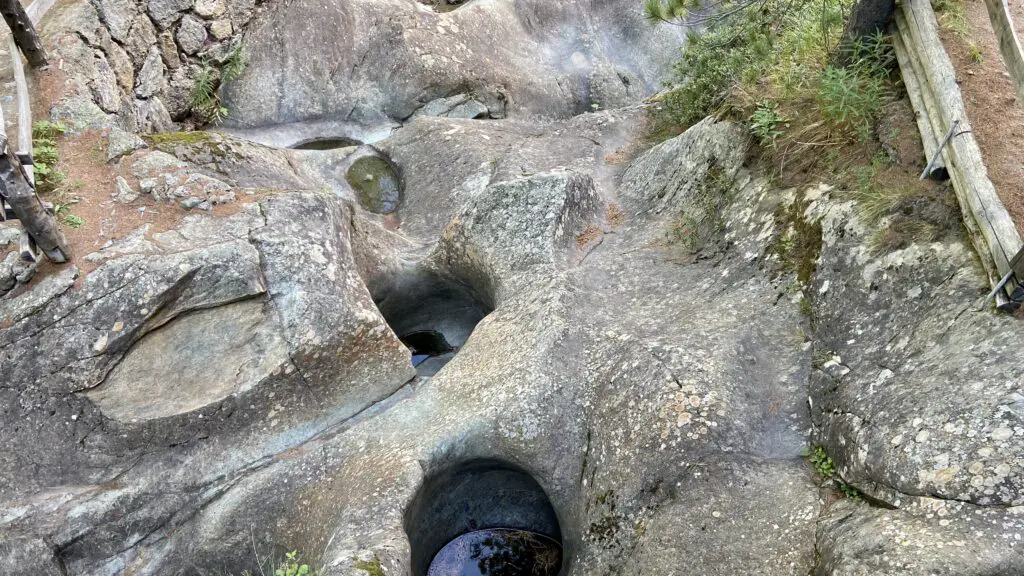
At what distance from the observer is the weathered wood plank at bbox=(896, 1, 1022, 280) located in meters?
5.26

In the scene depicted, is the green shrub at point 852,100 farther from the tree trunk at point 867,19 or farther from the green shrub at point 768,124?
the green shrub at point 768,124

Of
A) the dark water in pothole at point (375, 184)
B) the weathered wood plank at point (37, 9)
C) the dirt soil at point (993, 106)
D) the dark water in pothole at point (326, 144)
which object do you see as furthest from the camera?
the dark water in pothole at point (326, 144)

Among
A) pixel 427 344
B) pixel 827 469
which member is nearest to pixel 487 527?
pixel 427 344

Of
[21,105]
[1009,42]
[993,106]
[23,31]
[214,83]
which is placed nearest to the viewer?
[1009,42]

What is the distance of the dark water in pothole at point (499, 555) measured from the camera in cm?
793

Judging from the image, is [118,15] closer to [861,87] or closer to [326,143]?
[326,143]

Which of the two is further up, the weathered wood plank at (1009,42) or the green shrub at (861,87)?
the weathered wood plank at (1009,42)

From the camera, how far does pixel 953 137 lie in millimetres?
6102

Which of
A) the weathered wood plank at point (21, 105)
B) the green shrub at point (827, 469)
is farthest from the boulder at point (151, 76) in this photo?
the green shrub at point (827, 469)

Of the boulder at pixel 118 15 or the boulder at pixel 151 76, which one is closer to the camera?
the boulder at pixel 118 15

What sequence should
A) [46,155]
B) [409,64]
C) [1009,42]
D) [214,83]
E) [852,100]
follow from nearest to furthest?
1. [1009,42]
2. [852,100]
3. [46,155]
4. [214,83]
5. [409,64]

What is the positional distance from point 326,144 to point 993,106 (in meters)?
12.0

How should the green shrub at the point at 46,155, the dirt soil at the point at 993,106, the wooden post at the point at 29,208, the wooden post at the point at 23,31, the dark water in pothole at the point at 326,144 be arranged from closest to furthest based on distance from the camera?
1. the dirt soil at the point at 993,106
2. the wooden post at the point at 29,208
3. the green shrub at the point at 46,155
4. the wooden post at the point at 23,31
5. the dark water in pothole at the point at 326,144

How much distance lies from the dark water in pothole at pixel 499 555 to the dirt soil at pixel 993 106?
5.85 metres
